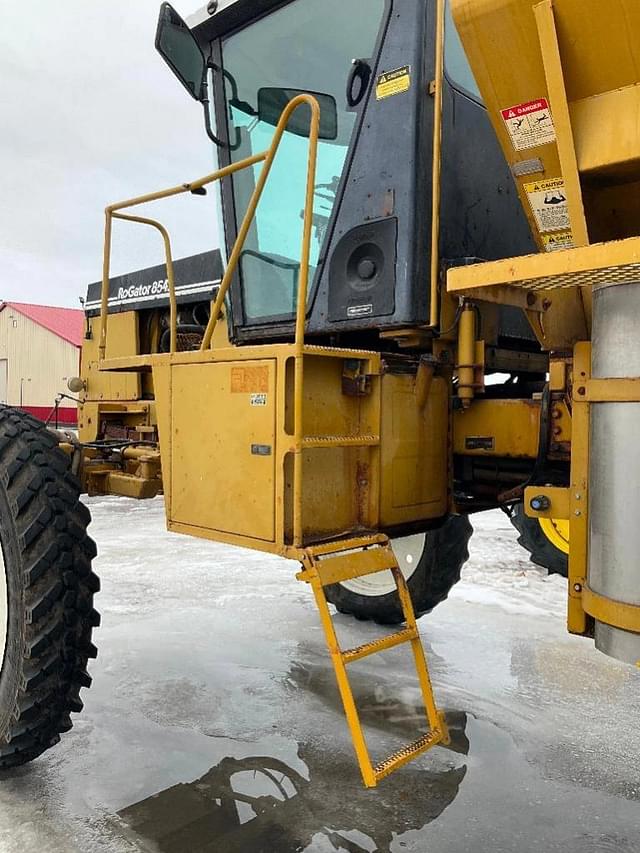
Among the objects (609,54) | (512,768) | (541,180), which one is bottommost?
(512,768)

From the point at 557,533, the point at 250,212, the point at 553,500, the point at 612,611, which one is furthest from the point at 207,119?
the point at 557,533

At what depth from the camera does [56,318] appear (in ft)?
69.7

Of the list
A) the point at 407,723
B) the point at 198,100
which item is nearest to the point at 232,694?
the point at 407,723

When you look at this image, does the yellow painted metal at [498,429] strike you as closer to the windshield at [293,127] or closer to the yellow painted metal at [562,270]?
the yellow painted metal at [562,270]

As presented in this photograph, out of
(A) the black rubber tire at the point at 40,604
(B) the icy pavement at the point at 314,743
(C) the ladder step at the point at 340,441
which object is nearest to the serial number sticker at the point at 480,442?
(C) the ladder step at the point at 340,441

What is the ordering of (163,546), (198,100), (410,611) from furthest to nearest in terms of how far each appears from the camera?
(163,546)
(198,100)
(410,611)

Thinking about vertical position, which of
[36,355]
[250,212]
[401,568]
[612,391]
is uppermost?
[36,355]

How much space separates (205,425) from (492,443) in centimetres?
104

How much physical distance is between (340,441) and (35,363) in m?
19.5

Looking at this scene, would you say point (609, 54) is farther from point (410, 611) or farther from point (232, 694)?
point (232, 694)

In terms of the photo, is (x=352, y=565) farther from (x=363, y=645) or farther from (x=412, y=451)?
(x=412, y=451)

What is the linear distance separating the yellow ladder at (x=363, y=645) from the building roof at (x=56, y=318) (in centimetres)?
1863

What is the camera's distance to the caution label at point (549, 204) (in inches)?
85.7

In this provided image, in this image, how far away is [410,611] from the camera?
100.0 inches
